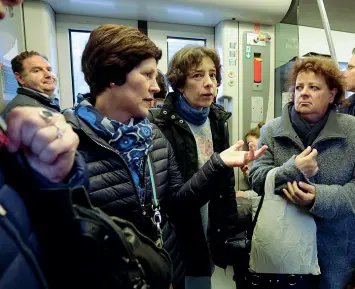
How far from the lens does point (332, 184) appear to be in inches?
46.9

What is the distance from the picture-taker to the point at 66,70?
99.3 inches

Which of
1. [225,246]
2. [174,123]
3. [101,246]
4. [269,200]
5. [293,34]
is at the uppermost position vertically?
[293,34]

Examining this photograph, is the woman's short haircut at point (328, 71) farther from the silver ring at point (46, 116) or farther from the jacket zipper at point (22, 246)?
the jacket zipper at point (22, 246)

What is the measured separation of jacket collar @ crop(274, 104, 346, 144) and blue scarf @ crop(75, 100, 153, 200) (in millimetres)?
710

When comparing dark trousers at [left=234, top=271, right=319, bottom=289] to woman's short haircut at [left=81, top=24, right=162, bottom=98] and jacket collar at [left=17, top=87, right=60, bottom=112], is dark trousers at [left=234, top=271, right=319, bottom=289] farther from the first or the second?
jacket collar at [left=17, top=87, right=60, bottom=112]

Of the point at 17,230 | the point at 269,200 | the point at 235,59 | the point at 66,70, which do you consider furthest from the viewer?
the point at 235,59

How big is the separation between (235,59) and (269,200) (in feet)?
6.34

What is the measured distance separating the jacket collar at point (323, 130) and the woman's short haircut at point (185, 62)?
0.48 meters

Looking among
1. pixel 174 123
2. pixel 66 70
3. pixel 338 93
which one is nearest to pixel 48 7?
pixel 66 70

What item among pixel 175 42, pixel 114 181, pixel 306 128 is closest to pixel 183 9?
pixel 175 42

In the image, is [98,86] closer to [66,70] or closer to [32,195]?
[32,195]

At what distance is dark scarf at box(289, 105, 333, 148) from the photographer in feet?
4.04

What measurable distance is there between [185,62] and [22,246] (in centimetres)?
118

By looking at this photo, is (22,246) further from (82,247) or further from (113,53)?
(113,53)
